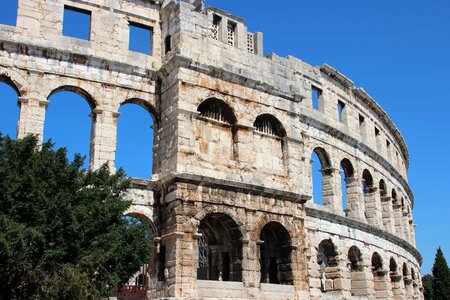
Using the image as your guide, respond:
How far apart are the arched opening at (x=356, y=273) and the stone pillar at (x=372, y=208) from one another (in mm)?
2402

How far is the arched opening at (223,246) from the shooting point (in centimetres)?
1716

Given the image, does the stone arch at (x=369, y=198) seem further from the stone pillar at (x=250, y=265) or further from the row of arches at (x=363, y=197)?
the stone pillar at (x=250, y=265)

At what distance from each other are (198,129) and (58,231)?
6.58 metres

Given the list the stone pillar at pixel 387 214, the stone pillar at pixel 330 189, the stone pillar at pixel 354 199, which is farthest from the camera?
the stone pillar at pixel 387 214

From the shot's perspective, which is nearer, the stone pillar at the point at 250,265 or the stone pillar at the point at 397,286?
the stone pillar at the point at 250,265

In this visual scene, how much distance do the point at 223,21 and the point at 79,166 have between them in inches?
334

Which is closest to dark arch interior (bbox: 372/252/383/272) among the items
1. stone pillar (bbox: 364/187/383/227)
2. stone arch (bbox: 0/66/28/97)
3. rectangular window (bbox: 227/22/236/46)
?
stone pillar (bbox: 364/187/383/227)

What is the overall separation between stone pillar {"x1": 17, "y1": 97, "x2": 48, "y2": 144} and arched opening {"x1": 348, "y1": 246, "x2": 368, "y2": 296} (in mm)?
13076

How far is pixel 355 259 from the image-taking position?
2366cm

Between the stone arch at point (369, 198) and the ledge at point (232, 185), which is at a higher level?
the stone arch at point (369, 198)

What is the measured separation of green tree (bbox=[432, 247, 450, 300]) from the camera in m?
37.1

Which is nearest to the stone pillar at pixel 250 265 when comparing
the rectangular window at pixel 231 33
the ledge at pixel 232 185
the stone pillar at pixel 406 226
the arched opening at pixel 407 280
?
the ledge at pixel 232 185

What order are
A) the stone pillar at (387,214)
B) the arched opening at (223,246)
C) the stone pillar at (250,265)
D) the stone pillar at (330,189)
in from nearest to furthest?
the stone pillar at (250,265)
the arched opening at (223,246)
the stone pillar at (330,189)
the stone pillar at (387,214)

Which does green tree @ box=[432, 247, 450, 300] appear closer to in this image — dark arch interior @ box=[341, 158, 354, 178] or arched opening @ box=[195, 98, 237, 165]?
dark arch interior @ box=[341, 158, 354, 178]
